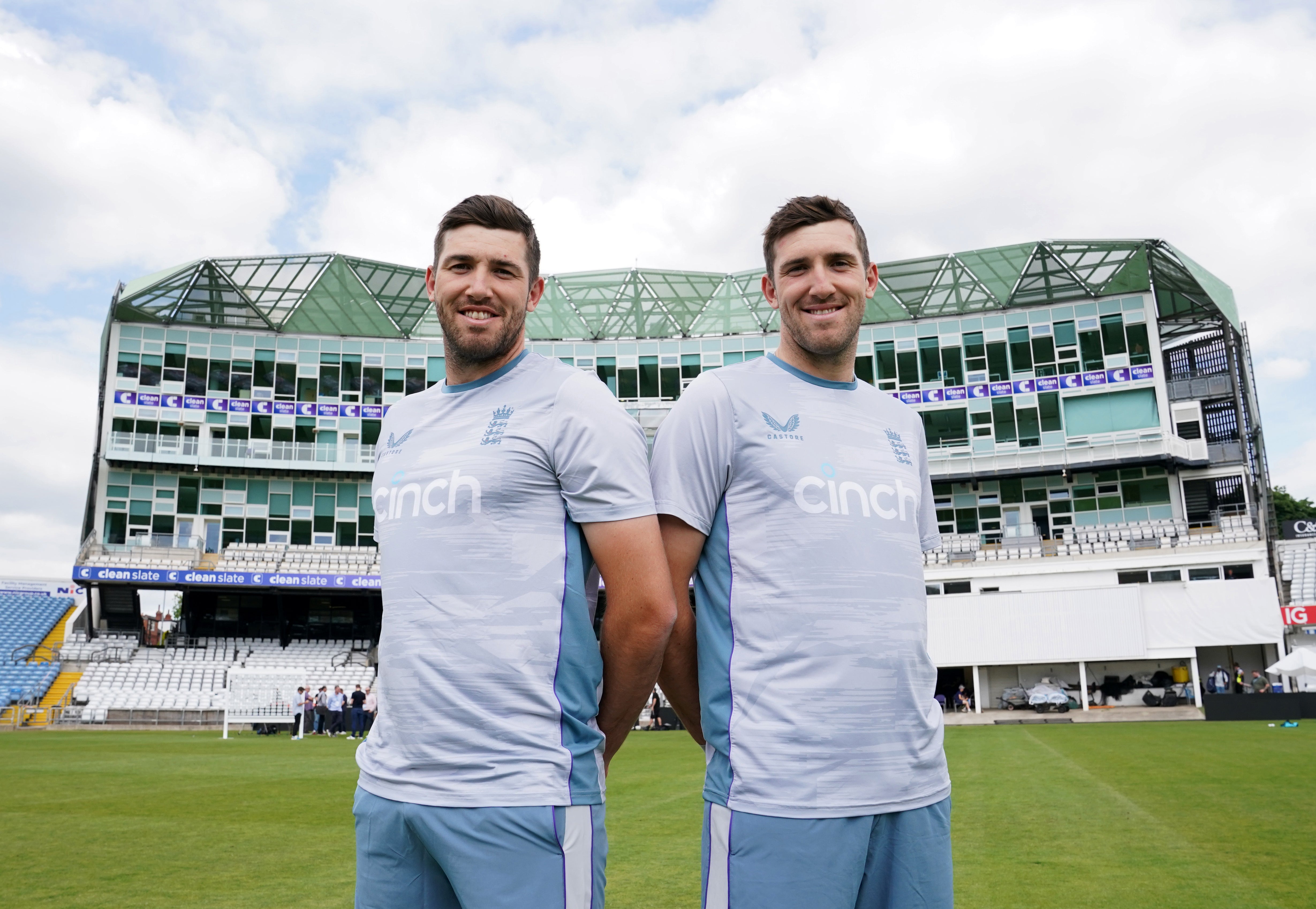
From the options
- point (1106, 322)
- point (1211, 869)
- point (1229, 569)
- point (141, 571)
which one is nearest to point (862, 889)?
point (1211, 869)

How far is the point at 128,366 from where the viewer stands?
154ft

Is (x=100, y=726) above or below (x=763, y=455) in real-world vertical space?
below

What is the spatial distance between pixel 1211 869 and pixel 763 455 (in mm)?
6173

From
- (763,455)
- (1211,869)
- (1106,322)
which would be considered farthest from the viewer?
(1106,322)

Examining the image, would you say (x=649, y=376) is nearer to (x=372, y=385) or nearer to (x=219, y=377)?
(x=372, y=385)

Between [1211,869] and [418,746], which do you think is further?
[1211,869]

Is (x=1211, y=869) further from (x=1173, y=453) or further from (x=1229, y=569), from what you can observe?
(x=1173, y=453)

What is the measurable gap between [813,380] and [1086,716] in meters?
35.4

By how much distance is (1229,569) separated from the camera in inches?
1497

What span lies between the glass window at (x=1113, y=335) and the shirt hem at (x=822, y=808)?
161 feet

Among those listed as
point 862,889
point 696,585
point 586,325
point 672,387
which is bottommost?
point 862,889

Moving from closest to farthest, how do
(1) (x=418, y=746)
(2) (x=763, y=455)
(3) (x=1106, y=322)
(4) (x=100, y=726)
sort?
(1) (x=418, y=746) → (2) (x=763, y=455) → (4) (x=100, y=726) → (3) (x=1106, y=322)

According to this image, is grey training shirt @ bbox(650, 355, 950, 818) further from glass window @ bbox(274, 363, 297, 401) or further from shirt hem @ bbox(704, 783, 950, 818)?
glass window @ bbox(274, 363, 297, 401)

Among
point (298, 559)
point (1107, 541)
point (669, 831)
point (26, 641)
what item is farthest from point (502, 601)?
point (298, 559)
